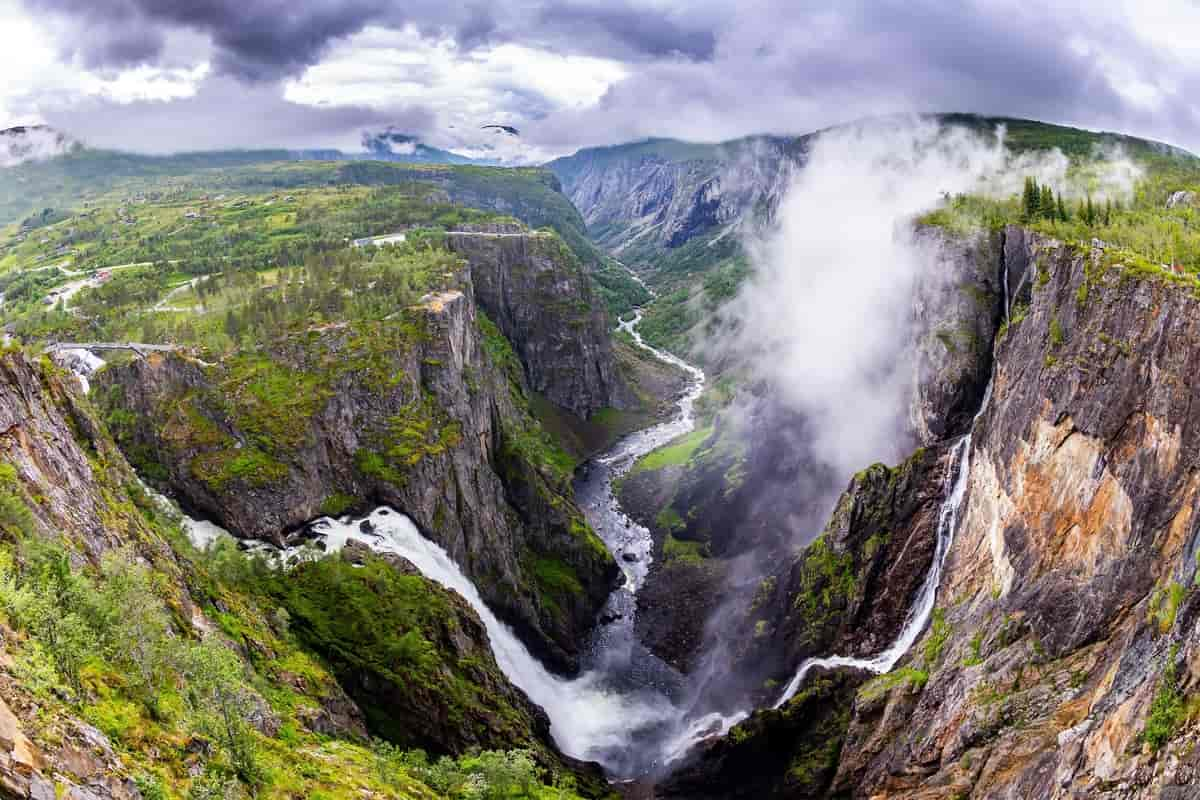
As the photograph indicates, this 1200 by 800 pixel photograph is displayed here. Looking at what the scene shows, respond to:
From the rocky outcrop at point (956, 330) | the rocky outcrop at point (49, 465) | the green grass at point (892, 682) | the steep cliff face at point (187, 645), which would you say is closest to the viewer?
the steep cliff face at point (187, 645)

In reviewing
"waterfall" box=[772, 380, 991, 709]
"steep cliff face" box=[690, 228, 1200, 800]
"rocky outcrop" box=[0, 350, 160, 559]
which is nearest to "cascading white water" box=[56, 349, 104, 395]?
"rocky outcrop" box=[0, 350, 160, 559]

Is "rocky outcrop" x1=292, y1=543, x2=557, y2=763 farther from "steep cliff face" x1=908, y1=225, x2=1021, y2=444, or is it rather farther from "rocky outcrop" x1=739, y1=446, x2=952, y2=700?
"steep cliff face" x1=908, y1=225, x2=1021, y2=444

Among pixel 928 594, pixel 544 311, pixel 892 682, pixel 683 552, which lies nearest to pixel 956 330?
pixel 928 594

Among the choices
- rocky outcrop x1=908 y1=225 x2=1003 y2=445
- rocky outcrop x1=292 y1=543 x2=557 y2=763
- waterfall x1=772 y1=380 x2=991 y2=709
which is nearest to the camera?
rocky outcrop x1=292 y1=543 x2=557 y2=763

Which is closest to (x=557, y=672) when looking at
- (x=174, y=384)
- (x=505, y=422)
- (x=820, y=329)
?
(x=505, y=422)

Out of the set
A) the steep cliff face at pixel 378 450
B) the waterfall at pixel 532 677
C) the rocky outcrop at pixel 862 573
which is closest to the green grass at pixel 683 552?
the steep cliff face at pixel 378 450

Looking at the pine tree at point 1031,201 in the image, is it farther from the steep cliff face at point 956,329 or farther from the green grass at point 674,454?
the green grass at point 674,454

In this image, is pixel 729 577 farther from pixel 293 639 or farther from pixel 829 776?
pixel 293 639
